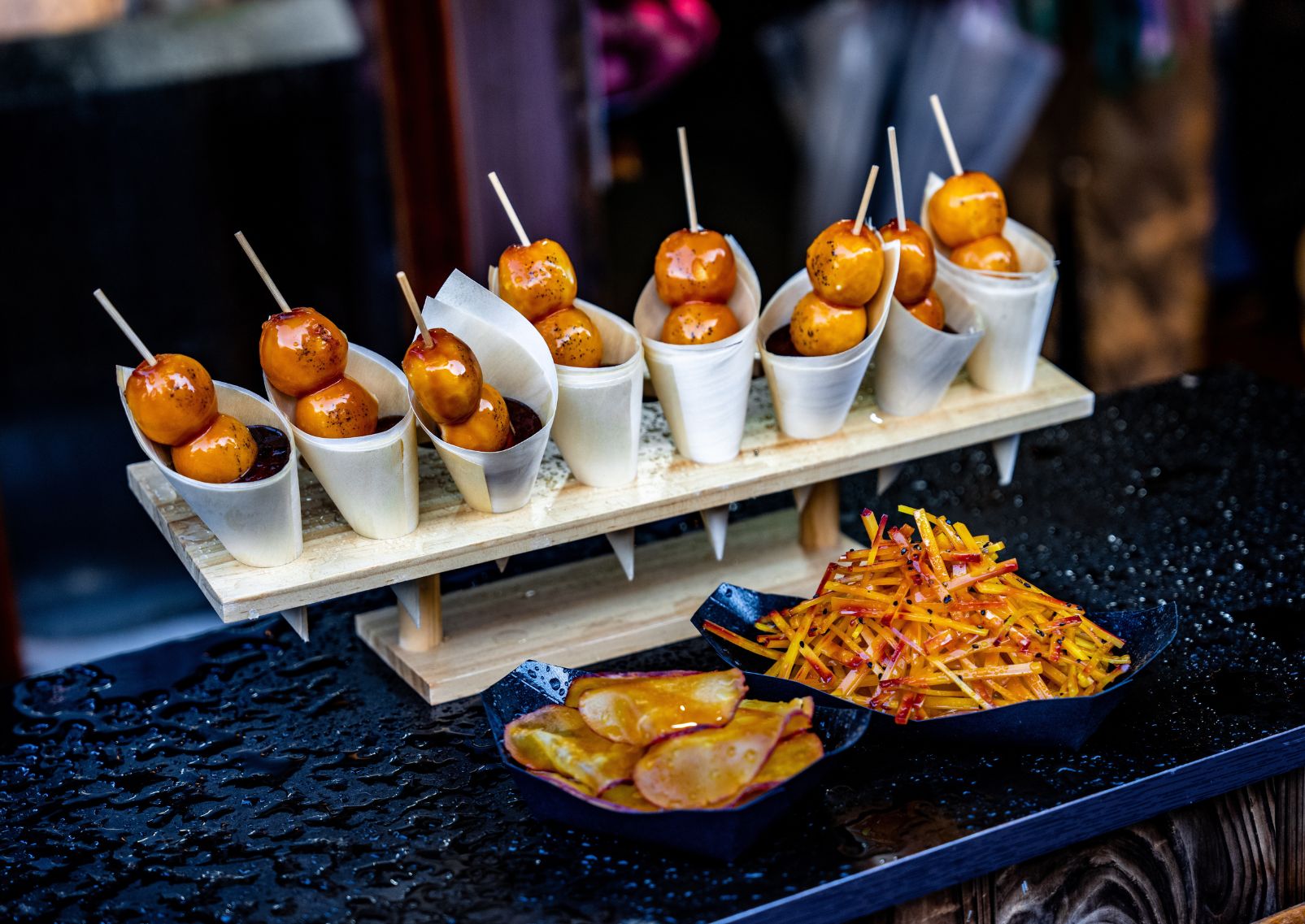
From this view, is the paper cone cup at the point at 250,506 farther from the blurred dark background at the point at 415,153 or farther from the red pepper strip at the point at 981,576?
the blurred dark background at the point at 415,153

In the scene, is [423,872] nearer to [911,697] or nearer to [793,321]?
[911,697]

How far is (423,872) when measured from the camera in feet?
4.58

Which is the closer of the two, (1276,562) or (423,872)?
(423,872)

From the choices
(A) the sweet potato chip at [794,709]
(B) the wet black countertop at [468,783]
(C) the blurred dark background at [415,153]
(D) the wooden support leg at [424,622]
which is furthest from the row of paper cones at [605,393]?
(C) the blurred dark background at [415,153]

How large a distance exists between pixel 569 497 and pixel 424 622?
249mm

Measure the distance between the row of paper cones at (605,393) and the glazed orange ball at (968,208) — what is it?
0.06 metres

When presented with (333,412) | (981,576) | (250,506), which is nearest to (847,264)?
(981,576)

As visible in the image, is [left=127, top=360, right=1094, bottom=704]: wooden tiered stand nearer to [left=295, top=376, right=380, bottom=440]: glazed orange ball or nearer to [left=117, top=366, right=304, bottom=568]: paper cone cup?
[left=117, top=366, right=304, bottom=568]: paper cone cup

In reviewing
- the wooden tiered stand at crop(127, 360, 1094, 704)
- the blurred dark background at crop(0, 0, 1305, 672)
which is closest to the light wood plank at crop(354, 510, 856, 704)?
the wooden tiered stand at crop(127, 360, 1094, 704)

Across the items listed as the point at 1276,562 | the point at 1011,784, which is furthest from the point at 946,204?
the point at 1011,784

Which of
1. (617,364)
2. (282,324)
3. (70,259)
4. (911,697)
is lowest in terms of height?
(70,259)

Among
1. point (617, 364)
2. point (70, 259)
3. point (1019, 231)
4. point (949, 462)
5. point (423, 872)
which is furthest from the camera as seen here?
point (70, 259)

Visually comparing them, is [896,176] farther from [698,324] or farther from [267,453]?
[267,453]

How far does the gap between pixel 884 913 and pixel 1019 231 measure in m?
1.01
